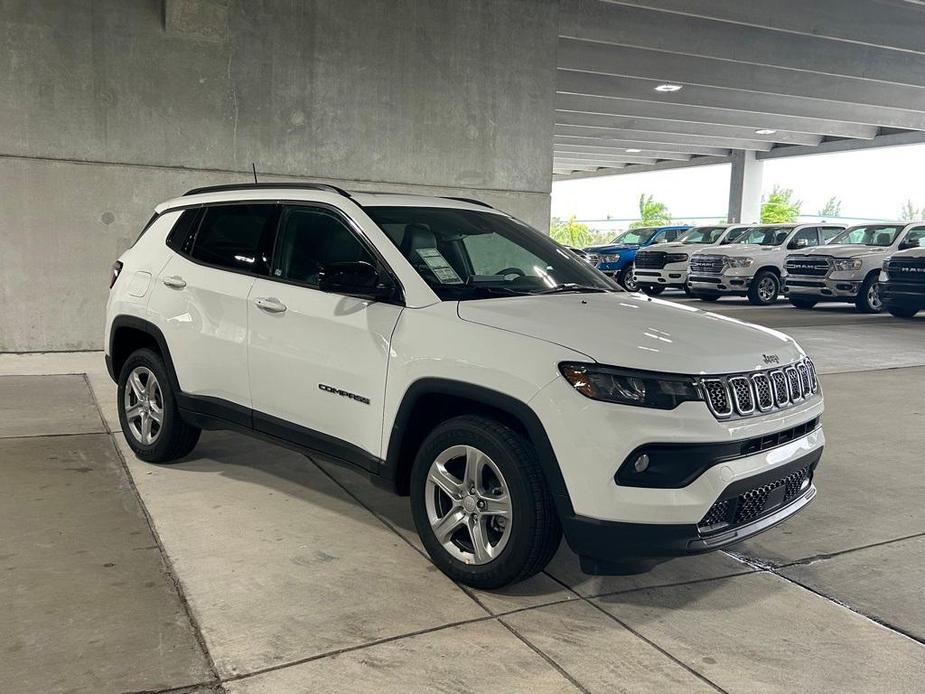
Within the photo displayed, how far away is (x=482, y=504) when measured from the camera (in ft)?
12.2

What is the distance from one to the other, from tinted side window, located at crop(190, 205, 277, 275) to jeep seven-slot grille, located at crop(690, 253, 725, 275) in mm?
15619

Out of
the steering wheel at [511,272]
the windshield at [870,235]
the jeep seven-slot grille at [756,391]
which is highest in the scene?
the windshield at [870,235]

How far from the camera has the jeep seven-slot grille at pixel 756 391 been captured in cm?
346

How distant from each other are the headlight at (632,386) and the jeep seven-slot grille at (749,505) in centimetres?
45

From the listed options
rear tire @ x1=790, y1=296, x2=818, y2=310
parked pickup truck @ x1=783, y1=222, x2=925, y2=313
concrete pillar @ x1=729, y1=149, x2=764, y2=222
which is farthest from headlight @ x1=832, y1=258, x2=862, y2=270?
concrete pillar @ x1=729, y1=149, x2=764, y2=222

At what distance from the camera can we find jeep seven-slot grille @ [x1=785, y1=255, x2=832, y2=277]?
18.0 metres

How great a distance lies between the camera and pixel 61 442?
607 centimetres

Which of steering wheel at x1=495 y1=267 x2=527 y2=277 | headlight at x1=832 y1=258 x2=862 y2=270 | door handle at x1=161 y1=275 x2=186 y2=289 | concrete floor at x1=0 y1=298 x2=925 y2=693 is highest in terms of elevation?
steering wheel at x1=495 y1=267 x2=527 y2=277

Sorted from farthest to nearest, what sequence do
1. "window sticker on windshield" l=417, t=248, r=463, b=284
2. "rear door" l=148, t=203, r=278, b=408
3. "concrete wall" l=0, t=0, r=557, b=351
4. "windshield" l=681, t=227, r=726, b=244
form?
"windshield" l=681, t=227, r=726, b=244, "concrete wall" l=0, t=0, r=557, b=351, "rear door" l=148, t=203, r=278, b=408, "window sticker on windshield" l=417, t=248, r=463, b=284

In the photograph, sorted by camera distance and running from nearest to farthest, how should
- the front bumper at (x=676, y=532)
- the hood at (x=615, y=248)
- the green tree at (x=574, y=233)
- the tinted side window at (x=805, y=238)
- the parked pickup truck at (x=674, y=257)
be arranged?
the front bumper at (x=676, y=532)
the tinted side window at (x=805, y=238)
the parked pickup truck at (x=674, y=257)
the hood at (x=615, y=248)
the green tree at (x=574, y=233)

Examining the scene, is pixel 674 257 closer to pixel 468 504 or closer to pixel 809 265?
pixel 809 265

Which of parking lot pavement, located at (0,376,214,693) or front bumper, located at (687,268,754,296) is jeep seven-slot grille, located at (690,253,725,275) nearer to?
front bumper, located at (687,268,754,296)

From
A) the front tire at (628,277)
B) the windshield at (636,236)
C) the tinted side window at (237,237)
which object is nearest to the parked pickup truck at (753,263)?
the front tire at (628,277)

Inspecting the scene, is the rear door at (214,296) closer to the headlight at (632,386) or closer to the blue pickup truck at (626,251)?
the headlight at (632,386)
